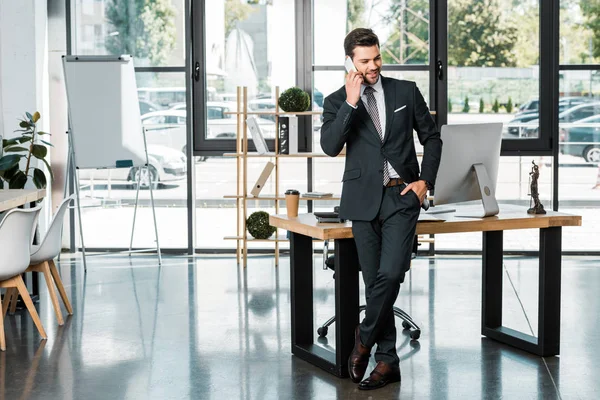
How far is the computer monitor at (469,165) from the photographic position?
4.58 m

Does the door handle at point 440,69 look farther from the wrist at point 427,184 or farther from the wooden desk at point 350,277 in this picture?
the wrist at point 427,184

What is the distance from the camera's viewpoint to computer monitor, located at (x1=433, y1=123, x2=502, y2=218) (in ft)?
15.0

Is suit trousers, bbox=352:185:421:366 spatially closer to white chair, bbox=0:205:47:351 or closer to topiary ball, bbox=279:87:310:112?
white chair, bbox=0:205:47:351

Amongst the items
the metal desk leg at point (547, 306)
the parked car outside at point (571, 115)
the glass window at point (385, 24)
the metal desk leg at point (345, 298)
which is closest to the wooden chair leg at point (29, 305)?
the metal desk leg at point (345, 298)

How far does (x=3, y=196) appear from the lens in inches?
233

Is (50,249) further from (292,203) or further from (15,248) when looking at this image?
(292,203)

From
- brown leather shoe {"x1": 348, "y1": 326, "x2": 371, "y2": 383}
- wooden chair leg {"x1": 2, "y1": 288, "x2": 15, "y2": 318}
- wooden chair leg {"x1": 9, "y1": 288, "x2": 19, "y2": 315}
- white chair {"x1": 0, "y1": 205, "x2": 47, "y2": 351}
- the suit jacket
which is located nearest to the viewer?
the suit jacket

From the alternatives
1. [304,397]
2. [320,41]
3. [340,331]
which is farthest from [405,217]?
[320,41]

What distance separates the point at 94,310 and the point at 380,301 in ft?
8.82

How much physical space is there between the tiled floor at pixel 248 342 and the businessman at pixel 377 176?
37cm

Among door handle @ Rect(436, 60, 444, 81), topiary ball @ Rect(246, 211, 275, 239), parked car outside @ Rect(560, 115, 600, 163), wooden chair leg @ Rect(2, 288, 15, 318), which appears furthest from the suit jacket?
parked car outside @ Rect(560, 115, 600, 163)

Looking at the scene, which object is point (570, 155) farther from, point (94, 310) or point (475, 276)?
point (94, 310)

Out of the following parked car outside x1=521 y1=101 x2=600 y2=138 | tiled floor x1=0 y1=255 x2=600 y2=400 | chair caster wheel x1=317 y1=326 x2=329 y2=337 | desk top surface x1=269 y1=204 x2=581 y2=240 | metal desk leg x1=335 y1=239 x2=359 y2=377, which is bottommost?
tiled floor x1=0 y1=255 x2=600 y2=400

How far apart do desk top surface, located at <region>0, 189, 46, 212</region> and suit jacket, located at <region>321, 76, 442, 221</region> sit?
7.97ft
